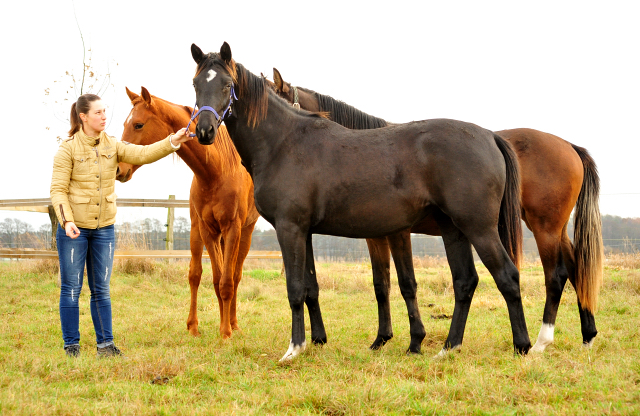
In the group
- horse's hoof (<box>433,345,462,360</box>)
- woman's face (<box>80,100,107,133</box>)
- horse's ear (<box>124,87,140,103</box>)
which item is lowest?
horse's hoof (<box>433,345,462,360</box>)

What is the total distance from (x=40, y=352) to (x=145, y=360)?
1231 millimetres

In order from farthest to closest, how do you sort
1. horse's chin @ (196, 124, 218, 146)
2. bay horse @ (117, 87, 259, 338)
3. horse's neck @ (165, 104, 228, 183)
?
1. horse's neck @ (165, 104, 228, 183)
2. bay horse @ (117, 87, 259, 338)
3. horse's chin @ (196, 124, 218, 146)

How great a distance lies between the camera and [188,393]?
2742mm

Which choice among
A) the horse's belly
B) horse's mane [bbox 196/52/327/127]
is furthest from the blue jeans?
the horse's belly

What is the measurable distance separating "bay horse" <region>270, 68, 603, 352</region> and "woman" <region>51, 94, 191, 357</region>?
248 centimetres

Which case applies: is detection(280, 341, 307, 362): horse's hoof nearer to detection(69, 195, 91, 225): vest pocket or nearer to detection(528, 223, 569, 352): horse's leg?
detection(69, 195, 91, 225): vest pocket

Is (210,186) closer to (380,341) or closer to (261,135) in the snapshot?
(261,135)

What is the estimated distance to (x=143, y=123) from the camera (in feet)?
15.6

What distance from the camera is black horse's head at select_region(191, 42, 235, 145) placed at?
137 inches

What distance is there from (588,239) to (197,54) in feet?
13.3

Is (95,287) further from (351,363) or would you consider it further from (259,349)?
(351,363)

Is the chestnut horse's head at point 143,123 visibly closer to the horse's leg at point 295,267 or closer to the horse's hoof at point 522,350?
the horse's leg at point 295,267

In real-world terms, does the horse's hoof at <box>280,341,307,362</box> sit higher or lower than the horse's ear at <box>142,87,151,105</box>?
lower

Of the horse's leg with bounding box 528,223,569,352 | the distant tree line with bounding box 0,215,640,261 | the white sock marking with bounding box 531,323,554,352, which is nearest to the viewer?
the white sock marking with bounding box 531,323,554,352
